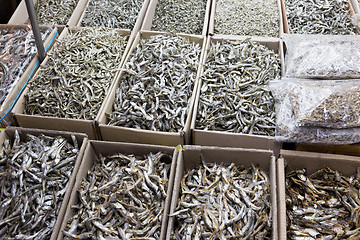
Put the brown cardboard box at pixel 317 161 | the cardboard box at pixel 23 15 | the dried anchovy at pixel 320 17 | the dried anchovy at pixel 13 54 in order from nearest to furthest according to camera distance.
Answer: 1. the brown cardboard box at pixel 317 161
2. the dried anchovy at pixel 13 54
3. the dried anchovy at pixel 320 17
4. the cardboard box at pixel 23 15

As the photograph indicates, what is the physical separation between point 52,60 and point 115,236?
176cm

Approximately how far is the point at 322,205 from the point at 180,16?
248 centimetres

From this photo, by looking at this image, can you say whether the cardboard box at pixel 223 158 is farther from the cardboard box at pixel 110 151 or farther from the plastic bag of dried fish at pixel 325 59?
the plastic bag of dried fish at pixel 325 59

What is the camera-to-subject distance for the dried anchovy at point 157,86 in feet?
7.76

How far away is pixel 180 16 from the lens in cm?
356

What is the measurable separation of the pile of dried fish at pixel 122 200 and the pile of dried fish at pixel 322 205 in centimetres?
81

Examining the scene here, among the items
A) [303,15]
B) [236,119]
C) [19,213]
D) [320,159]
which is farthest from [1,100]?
[303,15]

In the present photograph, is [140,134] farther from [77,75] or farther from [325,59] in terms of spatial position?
[325,59]

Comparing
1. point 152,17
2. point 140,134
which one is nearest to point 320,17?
point 152,17

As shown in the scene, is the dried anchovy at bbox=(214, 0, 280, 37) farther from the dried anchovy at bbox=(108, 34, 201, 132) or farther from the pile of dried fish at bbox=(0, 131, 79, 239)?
the pile of dried fish at bbox=(0, 131, 79, 239)

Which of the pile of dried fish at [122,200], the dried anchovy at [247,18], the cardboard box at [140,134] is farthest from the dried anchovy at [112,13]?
the pile of dried fish at [122,200]

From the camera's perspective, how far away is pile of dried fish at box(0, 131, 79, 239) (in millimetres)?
1810

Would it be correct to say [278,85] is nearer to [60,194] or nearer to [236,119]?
[236,119]

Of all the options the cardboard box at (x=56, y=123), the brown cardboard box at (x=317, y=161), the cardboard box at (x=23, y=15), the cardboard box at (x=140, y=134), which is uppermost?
the cardboard box at (x=23, y=15)
